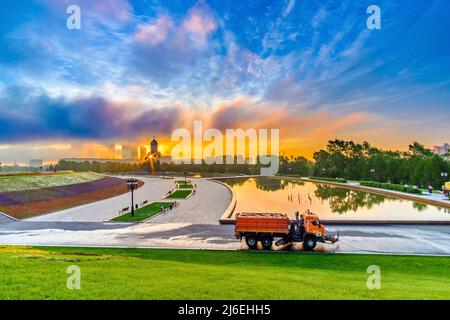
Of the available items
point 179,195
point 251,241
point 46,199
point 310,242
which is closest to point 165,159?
point 179,195

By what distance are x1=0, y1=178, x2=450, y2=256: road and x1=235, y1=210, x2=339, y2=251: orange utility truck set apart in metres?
0.62

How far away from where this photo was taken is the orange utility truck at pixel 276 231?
56.0 feet

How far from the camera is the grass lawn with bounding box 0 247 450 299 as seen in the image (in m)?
7.79

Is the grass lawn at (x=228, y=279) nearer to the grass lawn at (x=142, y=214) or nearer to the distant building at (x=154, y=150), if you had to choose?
the grass lawn at (x=142, y=214)

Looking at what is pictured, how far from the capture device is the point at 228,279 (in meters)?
9.46

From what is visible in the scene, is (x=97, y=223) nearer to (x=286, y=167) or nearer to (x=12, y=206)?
(x=12, y=206)

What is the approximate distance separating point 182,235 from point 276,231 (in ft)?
23.4

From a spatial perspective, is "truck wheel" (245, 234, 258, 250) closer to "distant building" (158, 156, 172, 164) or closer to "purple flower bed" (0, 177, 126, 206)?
"purple flower bed" (0, 177, 126, 206)

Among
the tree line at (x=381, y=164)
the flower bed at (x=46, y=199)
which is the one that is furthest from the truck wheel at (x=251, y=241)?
the tree line at (x=381, y=164)

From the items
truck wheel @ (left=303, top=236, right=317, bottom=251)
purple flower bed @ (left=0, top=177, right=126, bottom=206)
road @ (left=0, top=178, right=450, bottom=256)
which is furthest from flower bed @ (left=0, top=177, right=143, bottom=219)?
truck wheel @ (left=303, top=236, right=317, bottom=251)

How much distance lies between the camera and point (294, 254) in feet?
52.0
